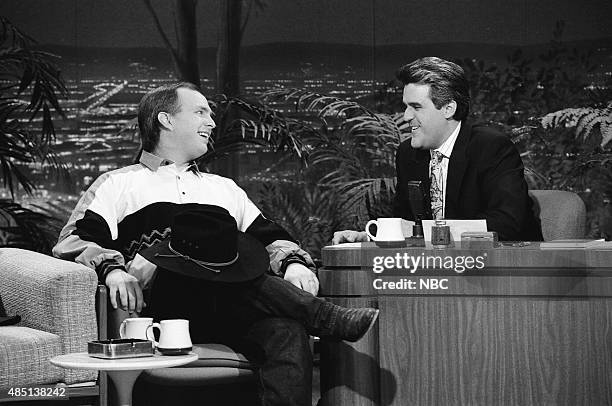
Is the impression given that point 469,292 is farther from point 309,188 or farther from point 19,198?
point 19,198

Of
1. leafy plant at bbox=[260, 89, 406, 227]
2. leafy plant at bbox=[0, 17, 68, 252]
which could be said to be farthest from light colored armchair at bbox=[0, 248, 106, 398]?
leafy plant at bbox=[0, 17, 68, 252]

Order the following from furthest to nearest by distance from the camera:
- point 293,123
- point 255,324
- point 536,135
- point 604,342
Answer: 1. point 536,135
2. point 293,123
3. point 255,324
4. point 604,342

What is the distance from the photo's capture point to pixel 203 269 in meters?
3.31

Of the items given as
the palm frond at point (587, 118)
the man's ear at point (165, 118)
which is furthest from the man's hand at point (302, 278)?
the palm frond at point (587, 118)

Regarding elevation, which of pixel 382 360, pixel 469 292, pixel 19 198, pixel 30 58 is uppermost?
pixel 30 58

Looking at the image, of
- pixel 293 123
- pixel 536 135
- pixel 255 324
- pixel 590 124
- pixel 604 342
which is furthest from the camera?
pixel 536 135

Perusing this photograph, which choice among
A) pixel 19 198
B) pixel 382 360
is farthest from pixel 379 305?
pixel 19 198

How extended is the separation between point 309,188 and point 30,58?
6.65 ft

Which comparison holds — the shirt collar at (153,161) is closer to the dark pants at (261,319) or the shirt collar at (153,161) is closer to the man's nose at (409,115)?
the dark pants at (261,319)

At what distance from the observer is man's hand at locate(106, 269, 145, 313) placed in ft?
10.7

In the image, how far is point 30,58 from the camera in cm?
572

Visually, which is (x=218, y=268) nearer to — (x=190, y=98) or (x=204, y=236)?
(x=204, y=236)

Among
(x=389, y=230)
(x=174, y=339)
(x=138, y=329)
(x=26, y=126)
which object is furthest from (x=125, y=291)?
(x=26, y=126)

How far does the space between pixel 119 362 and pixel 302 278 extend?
2.79 ft
